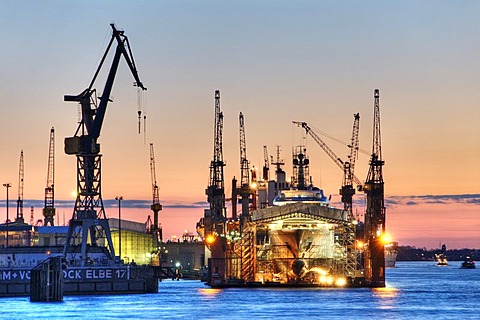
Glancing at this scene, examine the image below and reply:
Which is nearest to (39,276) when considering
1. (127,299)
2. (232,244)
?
(127,299)

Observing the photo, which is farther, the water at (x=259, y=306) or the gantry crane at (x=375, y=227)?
the gantry crane at (x=375, y=227)

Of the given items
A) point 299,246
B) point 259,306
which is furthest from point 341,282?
point 259,306

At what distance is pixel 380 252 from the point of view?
517 ft

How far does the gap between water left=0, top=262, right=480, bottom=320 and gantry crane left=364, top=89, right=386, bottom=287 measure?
4.29 metres

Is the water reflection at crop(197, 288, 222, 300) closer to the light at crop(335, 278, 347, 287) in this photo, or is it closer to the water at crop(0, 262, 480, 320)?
the water at crop(0, 262, 480, 320)

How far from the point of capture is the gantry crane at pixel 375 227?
158250 mm

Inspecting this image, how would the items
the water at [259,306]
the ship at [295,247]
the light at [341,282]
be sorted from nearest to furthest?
1. the water at [259,306]
2. the ship at [295,247]
3. the light at [341,282]

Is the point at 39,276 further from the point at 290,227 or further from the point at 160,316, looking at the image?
the point at 290,227

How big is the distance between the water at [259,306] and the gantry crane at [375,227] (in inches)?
169

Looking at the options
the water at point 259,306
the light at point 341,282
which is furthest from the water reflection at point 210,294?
the light at point 341,282

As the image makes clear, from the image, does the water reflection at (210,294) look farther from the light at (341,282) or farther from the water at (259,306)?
the light at (341,282)

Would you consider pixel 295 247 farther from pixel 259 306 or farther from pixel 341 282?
pixel 259 306

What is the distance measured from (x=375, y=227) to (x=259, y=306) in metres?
43.2

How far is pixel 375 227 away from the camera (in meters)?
161
